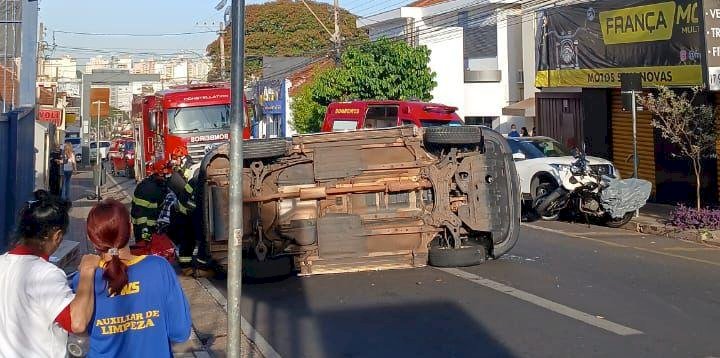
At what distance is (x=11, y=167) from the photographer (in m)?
11.5

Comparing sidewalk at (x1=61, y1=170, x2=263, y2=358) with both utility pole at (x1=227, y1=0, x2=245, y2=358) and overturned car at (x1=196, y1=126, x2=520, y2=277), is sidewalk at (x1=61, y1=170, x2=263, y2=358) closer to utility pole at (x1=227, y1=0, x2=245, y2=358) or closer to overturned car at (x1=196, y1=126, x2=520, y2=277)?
overturned car at (x1=196, y1=126, x2=520, y2=277)

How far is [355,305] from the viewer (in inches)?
383

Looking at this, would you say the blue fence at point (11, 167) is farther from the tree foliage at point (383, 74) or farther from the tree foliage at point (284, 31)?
the tree foliage at point (284, 31)

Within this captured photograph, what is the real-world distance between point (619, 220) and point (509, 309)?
812 centimetres

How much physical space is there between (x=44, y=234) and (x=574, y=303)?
6707 mm

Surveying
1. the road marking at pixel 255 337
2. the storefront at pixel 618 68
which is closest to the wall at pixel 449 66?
the storefront at pixel 618 68

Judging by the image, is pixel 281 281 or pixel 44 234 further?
pixel 281 281

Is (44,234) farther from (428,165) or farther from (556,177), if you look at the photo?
(556,177)

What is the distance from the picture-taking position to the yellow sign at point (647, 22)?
17589 mm

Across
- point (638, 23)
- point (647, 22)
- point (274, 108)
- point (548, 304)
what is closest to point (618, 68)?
point (638, 23)

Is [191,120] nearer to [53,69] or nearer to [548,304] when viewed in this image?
[548,304]

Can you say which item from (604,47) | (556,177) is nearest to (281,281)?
(556,177)

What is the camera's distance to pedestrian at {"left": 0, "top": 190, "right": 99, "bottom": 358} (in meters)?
3.82

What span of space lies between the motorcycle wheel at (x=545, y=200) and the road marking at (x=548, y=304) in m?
6.06
